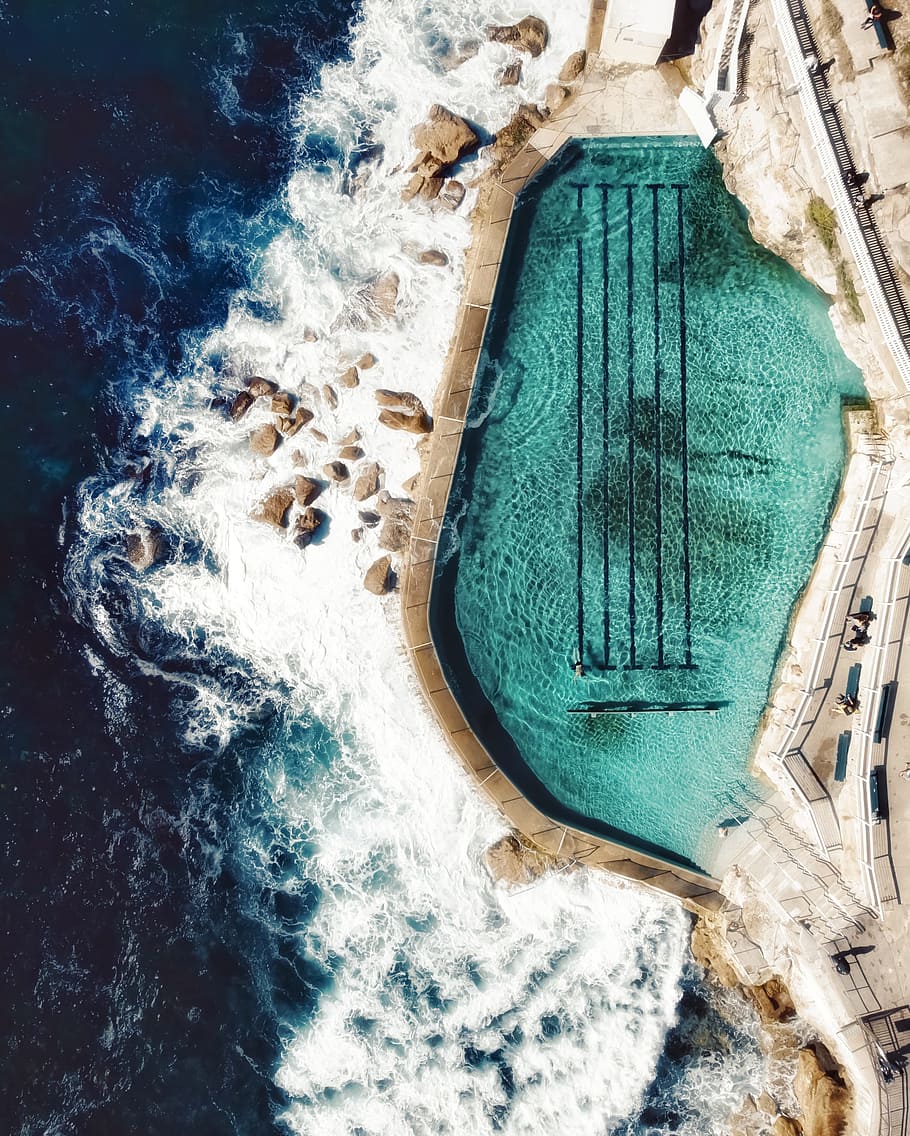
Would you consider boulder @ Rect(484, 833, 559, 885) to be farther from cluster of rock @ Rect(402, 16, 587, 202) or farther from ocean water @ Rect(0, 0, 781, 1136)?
cluster of rock @ Rect(402, 16, 587, 202)

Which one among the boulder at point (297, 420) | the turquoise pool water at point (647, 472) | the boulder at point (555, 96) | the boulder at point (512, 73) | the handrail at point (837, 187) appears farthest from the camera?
the boulder at point (297, 420)

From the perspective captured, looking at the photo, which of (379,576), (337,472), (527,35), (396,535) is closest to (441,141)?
(527,35)

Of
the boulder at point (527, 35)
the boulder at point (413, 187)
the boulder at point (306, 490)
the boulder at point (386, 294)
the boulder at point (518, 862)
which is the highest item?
the boulder at point (527, 35)

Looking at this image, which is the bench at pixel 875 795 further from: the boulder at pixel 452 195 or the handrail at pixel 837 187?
the boulder at pixel 452 195

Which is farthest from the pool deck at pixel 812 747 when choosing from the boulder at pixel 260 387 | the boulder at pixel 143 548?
the boulder at pixel 143 548

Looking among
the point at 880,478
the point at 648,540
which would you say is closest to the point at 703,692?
the point at 648,540

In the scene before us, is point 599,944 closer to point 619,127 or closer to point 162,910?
point 162,910

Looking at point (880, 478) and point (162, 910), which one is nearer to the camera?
point (880, 478)
